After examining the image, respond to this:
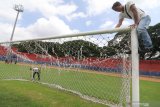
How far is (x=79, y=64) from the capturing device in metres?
10.7

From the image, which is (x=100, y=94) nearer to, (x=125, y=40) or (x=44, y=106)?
(x=44, y=106)

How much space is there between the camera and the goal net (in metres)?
7.81

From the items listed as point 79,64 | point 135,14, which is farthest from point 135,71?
point 79,64

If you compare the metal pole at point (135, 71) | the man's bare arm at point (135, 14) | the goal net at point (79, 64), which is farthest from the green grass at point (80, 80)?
the man's bare arm at point (135, 14)

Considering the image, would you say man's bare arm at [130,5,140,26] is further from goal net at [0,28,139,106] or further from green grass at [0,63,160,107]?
green grass at [0,63,160,107]

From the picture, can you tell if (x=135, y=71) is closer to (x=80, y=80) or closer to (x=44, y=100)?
(x=44, y=100)

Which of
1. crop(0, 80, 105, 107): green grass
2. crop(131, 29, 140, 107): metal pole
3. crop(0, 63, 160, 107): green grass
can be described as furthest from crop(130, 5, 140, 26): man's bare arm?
crop(0, 80, 105, 107): green grass

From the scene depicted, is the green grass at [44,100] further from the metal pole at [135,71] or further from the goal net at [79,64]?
the metal pole at [135,71]

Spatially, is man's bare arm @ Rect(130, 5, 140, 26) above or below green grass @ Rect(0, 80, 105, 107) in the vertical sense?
above

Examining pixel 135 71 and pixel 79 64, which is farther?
pixel 79 64

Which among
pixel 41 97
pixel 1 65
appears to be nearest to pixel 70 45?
pixel 41 97

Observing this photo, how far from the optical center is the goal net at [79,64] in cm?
781

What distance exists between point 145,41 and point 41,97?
617 cm

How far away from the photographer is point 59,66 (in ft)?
38.2
